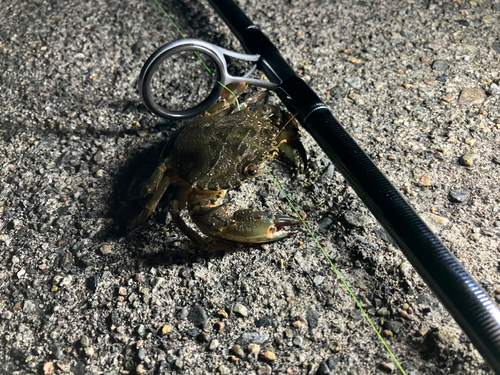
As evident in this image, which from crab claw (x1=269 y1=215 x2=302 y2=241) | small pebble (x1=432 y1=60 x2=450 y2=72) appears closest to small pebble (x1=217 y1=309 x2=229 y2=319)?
crab claw (x1=269 y1=215 x2=302 y2=241)

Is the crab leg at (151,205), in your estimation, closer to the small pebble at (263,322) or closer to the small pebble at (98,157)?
the small pebble at (98,157)

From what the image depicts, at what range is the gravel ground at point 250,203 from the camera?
153 cm

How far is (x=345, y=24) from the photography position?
2.59 meters

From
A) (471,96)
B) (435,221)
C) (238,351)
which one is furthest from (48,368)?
(471,96)

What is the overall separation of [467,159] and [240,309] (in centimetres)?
119

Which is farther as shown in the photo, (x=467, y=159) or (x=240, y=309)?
(x=467, y=159)

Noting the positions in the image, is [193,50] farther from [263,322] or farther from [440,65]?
[440,65]

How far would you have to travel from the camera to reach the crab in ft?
5.61

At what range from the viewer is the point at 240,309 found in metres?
1.60

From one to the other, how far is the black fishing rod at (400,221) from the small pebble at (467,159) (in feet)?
1.95

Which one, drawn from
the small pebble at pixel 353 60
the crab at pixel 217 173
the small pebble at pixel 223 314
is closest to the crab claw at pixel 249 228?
the crab at pixel 217 173

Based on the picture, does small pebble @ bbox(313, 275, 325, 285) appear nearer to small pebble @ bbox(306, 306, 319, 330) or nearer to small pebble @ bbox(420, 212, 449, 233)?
small pebble @ bbox(306, 306, 319, 330)

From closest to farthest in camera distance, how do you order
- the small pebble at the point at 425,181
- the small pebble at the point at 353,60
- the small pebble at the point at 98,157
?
1. the small pebble at the point at 425,181
2. the small pebble at the point at 98,157
3. the small pebble at the point at 353,60

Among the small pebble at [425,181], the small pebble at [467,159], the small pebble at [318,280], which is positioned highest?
the small pebble at [318,280]
